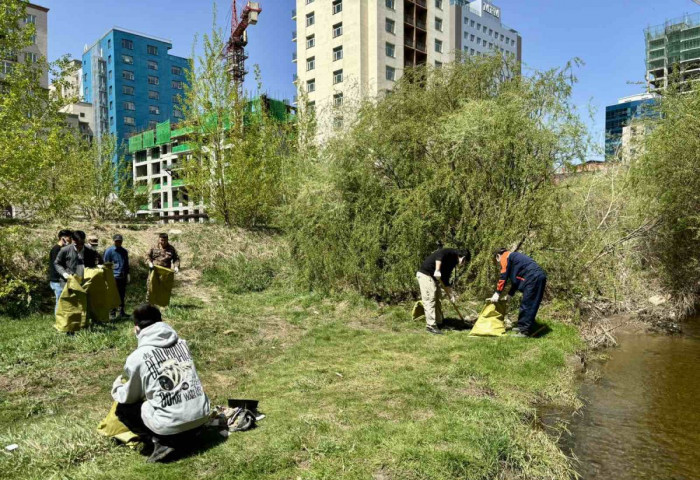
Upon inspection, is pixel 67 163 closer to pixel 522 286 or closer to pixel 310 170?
pixel 310 170

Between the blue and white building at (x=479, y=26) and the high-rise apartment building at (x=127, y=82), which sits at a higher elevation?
the blue and white building at (x=479, y=26)

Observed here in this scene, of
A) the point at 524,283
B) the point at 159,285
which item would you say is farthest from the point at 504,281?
the point at 159,285

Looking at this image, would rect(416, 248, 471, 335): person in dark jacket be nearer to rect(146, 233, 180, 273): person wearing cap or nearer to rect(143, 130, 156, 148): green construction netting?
rect(146, 233, 180, 273): person wearing cap

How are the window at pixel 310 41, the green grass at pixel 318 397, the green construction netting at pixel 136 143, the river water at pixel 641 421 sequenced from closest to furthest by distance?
1. the green grass at pixel 318 397
2. the river water at pixel 641 421
3. the window at pixel 310 41
4. the green construction netting at pixel 136 143

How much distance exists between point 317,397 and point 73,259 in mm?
5577

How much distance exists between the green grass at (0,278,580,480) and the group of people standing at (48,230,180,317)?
107cm

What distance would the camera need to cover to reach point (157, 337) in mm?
3994

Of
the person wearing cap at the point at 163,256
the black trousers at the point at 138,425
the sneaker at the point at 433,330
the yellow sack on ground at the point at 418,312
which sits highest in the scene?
the person wearing cap at the point at 163,256

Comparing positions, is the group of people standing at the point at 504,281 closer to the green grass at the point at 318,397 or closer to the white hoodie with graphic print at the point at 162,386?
the green grass at the point at 318,397

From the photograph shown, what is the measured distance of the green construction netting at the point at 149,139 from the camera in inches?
2377

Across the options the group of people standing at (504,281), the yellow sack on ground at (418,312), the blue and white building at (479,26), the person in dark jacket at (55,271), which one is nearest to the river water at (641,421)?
the group of people standing at (504,281)

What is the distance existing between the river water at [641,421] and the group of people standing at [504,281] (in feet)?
5.03

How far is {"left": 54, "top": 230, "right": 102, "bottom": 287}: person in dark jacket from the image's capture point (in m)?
8.12

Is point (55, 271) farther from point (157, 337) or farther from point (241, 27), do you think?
point (241, 27)
